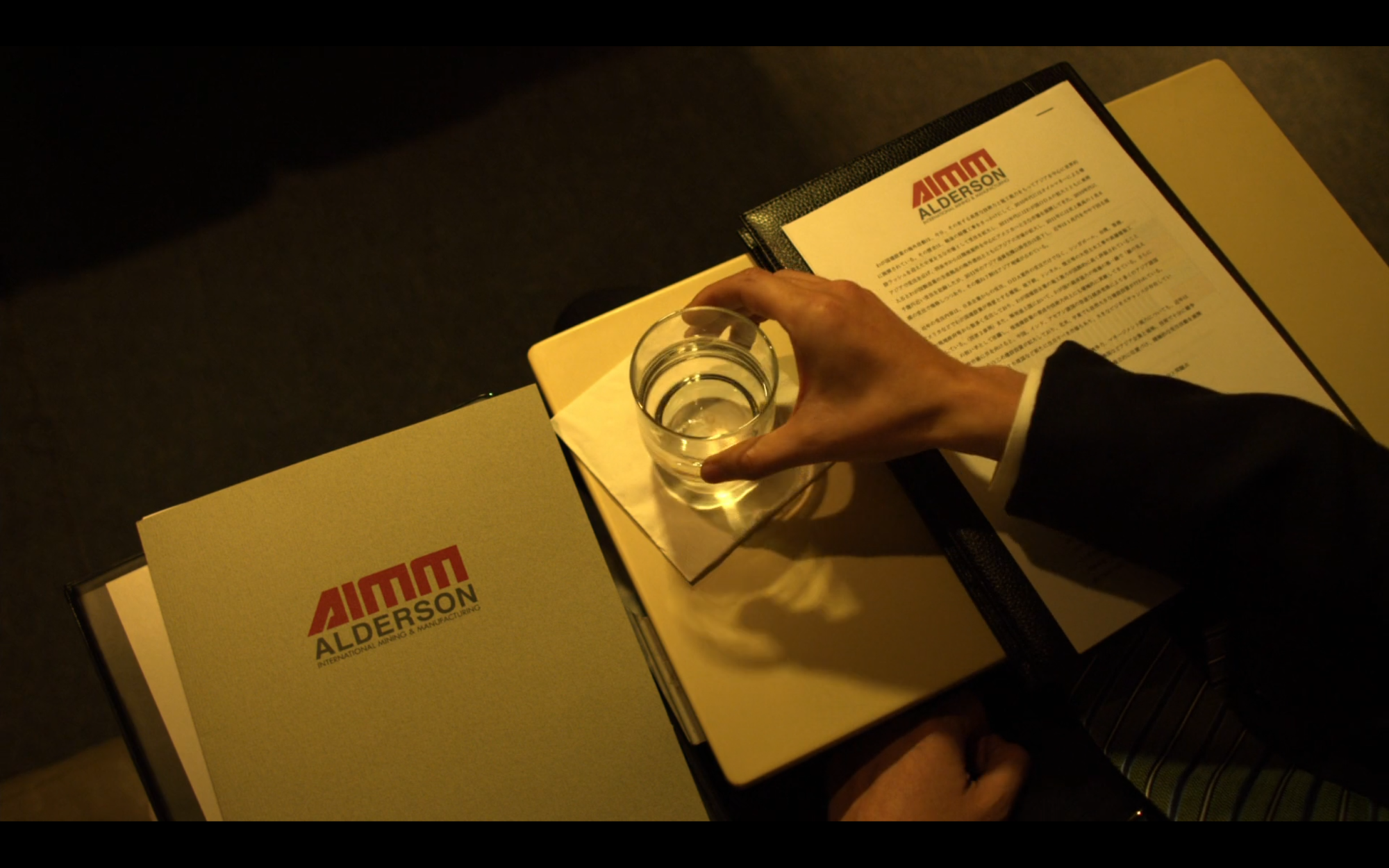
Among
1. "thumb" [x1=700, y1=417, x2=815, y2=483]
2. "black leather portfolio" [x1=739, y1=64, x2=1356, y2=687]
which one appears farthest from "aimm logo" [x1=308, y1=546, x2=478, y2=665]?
"black leather portfolio" [x1=739, y1=64, x2=1356, y2=687]

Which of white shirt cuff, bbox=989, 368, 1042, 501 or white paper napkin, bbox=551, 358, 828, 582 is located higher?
white paper napkin, bbox=551, 358, 828, 582

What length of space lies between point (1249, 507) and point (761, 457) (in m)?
0.34

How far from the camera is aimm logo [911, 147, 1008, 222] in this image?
67 centimetres

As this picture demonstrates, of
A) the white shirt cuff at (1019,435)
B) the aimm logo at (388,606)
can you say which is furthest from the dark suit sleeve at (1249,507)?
the aimm logo at (388,606)

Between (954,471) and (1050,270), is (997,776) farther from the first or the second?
(1050,270)

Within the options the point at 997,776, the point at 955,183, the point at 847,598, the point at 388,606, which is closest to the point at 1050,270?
the point at 955,183

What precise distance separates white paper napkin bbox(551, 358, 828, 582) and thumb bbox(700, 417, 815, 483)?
0.06 m

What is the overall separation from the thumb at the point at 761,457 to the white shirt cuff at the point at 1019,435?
141 millimetres

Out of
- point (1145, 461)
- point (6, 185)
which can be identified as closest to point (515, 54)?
point (6, 185)

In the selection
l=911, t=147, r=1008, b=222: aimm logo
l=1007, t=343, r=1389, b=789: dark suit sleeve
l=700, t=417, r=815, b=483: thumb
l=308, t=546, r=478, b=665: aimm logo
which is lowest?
l=1007, t=343, r=1389, b=789: dark suit sleeve

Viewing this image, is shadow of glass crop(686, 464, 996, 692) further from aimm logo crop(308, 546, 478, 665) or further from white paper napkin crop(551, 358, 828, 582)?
aimm logo crop(308, 546, 478, 665)

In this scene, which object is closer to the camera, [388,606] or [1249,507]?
[1249,507]

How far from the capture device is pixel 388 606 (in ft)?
2.23

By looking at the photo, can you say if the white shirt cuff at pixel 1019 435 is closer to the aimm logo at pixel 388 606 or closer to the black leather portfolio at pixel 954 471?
the black leather portfolio at pixel 954 471
